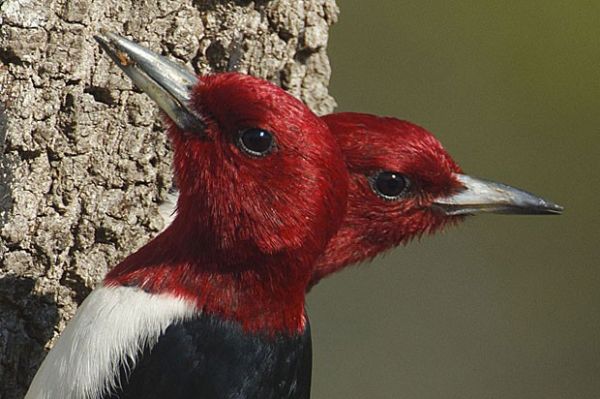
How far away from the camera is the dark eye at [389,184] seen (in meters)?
4.11

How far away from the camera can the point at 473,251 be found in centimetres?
668

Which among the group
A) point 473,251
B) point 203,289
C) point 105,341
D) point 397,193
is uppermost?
point 397,193

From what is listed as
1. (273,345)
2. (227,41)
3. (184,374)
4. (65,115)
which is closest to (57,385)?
(184,374)

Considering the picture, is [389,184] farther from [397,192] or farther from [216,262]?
[216,262]

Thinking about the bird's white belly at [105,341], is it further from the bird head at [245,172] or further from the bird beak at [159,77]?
the bird beak at [159,77]

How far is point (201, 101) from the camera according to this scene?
3457 millimetres

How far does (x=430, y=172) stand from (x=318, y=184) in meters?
0.74

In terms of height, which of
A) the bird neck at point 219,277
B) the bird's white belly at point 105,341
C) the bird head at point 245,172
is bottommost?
the bird's white belly at point 105,341

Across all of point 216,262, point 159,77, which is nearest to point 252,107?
point 159,77

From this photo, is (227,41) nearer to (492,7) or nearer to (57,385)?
(57,385)

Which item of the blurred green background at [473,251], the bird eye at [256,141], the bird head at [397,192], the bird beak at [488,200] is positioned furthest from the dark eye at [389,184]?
the blurred green background at [473,251]

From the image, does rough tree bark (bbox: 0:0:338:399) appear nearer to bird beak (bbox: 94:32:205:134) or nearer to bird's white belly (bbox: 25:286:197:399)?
bird beak (bbox: 94:32:205:134)

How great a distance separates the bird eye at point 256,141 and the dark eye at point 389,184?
731 millimetres

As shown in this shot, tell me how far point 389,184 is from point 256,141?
0.80 metres
